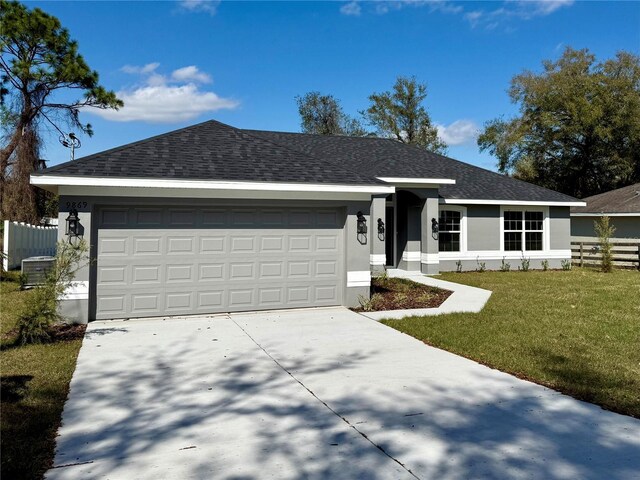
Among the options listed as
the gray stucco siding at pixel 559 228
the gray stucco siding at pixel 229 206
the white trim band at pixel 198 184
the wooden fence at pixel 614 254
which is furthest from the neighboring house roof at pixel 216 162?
the wooden fence at pixel 614 254

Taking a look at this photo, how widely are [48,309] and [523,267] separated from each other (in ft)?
54.3

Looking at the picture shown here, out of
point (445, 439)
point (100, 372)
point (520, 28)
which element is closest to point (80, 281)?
point (100, 372)

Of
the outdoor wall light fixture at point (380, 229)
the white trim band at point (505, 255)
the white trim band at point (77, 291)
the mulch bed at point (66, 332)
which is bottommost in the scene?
the mulch bed at point (66, 332)

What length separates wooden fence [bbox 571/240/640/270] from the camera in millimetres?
19484

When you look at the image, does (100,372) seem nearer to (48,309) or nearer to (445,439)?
(48,309)

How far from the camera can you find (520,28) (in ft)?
50.8

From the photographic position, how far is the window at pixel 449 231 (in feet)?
57.4

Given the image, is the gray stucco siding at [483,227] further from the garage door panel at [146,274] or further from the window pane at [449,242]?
the garage door panel at [146,274]

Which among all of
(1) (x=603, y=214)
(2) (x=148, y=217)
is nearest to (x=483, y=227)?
(1) (x=603, y=214)

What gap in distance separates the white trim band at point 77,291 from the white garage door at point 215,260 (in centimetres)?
Result: 26

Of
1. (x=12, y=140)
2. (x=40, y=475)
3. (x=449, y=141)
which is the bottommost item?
(x=40, y=475)

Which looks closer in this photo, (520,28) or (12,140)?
(520,28)

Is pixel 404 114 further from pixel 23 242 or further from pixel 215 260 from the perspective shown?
pixel 215 260

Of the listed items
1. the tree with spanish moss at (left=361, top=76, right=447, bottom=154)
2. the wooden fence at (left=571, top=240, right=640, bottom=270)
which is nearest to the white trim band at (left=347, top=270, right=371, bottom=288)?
the wooden fence at (left=571, top=240, right=640, bottom=270)
